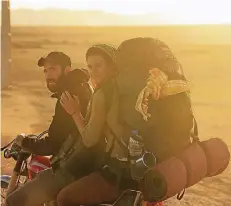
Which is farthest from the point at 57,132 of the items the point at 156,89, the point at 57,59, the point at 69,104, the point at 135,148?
the point at 156,89

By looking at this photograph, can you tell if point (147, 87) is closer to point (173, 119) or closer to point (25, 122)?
point (173, 119)

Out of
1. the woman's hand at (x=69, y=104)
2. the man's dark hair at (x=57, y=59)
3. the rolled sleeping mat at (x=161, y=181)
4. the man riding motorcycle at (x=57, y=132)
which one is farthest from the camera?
the man's dark hair at (x=57, y=59)

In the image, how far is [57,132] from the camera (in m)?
3.54

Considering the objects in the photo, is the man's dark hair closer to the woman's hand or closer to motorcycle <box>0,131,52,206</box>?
the woman's hand

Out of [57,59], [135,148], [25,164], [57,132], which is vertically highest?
[57,59]

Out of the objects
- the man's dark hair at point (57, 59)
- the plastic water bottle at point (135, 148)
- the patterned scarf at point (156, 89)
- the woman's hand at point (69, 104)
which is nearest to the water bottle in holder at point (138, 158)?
the plastic water bottle at point (135, 148)

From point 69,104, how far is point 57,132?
29 centimetres

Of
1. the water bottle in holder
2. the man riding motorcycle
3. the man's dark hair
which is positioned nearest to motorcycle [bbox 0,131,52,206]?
the man riding motorcycle

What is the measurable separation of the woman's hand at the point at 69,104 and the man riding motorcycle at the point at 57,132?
10 centimetres

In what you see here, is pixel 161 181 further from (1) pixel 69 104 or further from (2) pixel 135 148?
(1) pixel 69 104

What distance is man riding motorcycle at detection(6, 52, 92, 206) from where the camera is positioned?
3.47m

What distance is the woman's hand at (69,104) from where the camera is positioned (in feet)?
10.9

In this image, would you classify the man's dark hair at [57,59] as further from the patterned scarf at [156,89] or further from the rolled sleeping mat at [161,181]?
the rolled sleeping mat at [161,181]

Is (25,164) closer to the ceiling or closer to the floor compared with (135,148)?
closer to the floor
